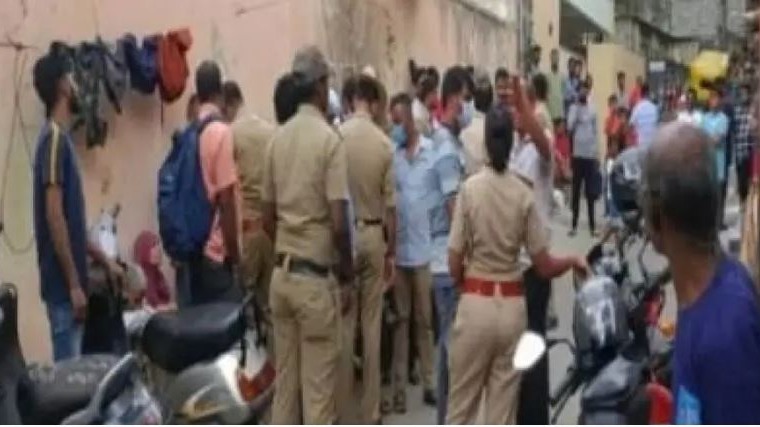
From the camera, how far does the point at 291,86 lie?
301 inches

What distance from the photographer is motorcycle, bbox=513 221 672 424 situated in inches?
207

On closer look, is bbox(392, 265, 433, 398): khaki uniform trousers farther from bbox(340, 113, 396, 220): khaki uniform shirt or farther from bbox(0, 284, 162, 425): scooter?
bbox(0, 284, 162, 425): scooter

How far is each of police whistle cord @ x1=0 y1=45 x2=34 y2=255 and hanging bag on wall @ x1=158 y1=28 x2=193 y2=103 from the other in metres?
1.69

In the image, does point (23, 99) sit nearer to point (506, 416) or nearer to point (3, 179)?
point (3, 179)

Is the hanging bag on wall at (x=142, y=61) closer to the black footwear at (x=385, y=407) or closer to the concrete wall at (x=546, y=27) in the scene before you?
the black footwear at (x=385, y=407)

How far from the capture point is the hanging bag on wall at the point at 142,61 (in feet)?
33.3

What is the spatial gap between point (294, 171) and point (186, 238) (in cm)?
198

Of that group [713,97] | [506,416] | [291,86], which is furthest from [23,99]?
[713,97]

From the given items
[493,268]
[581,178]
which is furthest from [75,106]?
[581,178]

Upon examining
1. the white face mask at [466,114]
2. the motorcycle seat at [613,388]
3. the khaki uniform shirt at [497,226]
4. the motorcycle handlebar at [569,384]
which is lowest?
the motorcycle handlebar at [569,384]

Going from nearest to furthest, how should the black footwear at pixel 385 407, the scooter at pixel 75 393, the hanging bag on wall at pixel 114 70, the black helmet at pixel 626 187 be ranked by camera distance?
1. the scooter at pixel 75 393
2. the black helmet at pixel 626 187
3. the black footwear at pixel 385 407
4. the hanging bag on wall at pixel 114 70

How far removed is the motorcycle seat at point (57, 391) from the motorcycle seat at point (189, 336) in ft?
3.85

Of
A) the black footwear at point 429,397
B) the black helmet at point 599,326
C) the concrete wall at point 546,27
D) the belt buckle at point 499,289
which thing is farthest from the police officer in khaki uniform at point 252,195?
the concrete wall at point 546,27

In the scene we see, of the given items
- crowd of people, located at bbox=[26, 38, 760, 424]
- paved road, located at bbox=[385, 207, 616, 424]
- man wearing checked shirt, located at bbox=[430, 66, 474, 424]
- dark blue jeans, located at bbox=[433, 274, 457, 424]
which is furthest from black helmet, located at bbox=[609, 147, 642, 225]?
man wearing checked shirt, located at bbox=[430, 66, 474, 424]
